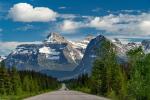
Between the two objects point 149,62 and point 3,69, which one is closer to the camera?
point 149,62

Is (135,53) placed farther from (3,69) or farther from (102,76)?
(3,69)

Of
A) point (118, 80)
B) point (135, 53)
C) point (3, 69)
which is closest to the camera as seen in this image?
point (135, 53)

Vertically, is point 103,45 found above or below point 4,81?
above

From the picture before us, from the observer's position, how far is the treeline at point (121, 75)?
58.1 m

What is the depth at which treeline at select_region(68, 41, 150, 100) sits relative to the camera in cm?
5810

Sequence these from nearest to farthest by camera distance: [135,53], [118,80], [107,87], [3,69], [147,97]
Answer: [147,97] < [135,53] < [118,80] < [107,87] < [3,69]

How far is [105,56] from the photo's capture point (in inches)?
4449

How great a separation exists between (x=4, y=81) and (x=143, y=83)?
8587 centimetres

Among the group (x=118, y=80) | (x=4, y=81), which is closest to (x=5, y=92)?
(x=4, y=81)

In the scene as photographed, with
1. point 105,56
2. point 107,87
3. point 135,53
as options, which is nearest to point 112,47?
point 105,56

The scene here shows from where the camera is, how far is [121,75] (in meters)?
103

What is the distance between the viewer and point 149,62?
195 feet

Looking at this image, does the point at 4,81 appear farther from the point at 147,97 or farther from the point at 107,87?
the point at 147,97

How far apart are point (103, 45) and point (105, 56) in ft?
10.4
